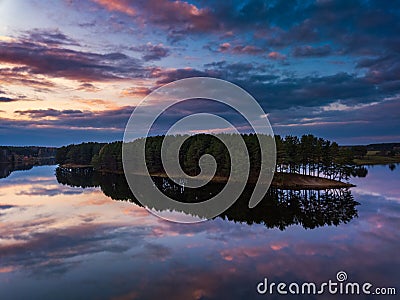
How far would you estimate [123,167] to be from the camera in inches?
5256

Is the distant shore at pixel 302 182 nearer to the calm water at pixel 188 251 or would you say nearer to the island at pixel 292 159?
the island at pixel 292 159

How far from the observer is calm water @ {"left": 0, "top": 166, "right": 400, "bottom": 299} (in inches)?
875

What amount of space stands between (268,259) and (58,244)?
2106 cm

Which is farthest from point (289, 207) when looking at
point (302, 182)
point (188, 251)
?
point (302, 182)

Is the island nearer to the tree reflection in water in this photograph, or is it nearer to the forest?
the forest

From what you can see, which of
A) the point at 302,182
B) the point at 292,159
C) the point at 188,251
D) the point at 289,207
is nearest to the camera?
the point at 188,251

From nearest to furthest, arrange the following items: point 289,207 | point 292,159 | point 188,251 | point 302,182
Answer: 1. point 188,251
2. point 289,207
3. point 302,182
4. point 292,159

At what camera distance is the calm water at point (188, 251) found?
22.2m

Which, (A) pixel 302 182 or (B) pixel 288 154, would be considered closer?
(A) pixel 302 182

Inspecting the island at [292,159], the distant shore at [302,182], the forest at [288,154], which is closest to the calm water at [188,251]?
the distant shore at [302,182]

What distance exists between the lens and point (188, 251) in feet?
98.9

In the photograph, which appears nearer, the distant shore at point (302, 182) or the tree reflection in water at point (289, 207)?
the tree reflection in water at point (289, 207)

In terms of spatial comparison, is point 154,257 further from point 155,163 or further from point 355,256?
point 155,163

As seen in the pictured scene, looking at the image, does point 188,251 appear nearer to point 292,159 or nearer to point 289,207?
point 289,207
